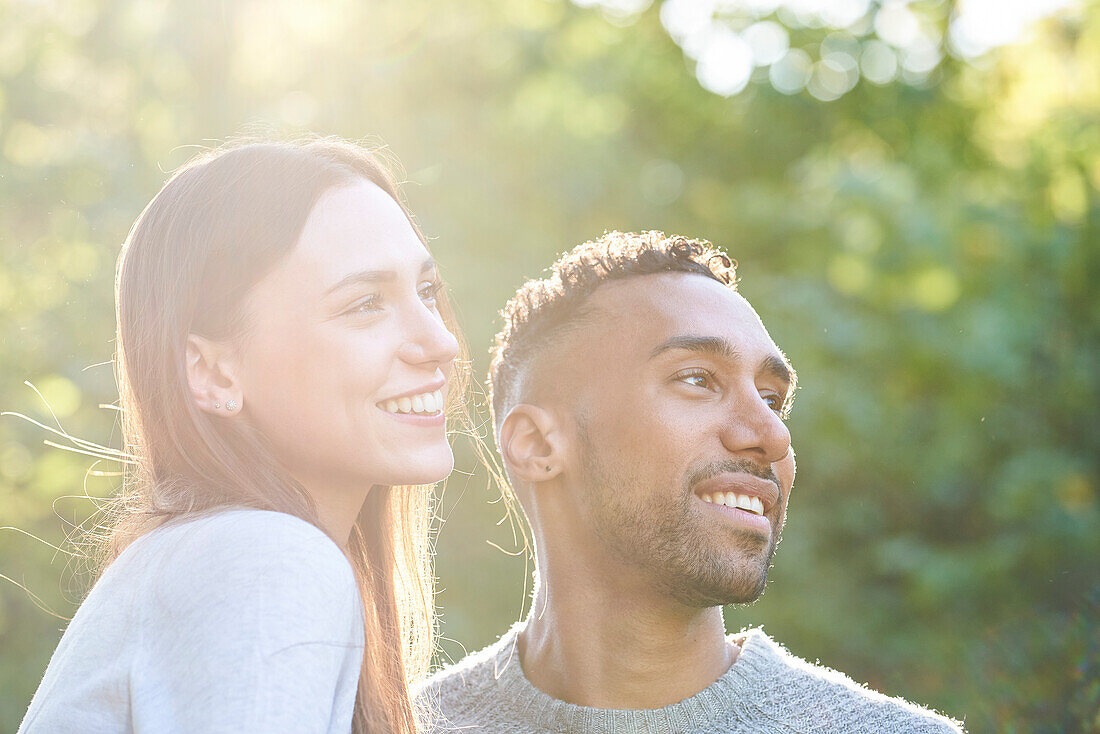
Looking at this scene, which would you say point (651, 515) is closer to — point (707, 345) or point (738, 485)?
point (738, 485)

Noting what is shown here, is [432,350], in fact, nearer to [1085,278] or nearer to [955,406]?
[955,406]

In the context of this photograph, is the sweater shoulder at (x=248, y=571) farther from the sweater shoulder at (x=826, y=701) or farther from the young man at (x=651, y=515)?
the sweater shoulder at (x=826, y=701)

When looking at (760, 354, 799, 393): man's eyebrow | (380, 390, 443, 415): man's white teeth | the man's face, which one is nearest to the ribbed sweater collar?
the man's face

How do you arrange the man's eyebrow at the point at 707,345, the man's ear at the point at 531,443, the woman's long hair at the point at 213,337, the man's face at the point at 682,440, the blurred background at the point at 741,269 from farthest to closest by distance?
the blurred background at the point at 741,269 → the man's ear at the point at 531,443 → the man's eyebrow at the point at 707,345 → the man's face at the point at 682,440 → the woman's long hair at the point at 213,337

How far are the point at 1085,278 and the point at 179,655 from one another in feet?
32.0

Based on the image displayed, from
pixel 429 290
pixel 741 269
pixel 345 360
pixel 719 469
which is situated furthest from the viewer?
pixel 741 269

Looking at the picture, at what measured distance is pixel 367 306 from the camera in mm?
2275

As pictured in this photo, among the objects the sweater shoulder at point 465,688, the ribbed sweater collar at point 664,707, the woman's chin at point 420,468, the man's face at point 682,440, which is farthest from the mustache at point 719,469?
the sweater shoulder at point 465,688

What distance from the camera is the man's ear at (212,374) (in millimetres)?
2201

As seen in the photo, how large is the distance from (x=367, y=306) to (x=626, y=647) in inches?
43.6

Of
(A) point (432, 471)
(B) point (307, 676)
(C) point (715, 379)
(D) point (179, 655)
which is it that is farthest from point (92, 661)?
(C) point (715, 379)

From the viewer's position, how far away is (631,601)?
2.81 metres

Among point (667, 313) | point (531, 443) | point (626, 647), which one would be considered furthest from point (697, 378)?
point (626, 647)

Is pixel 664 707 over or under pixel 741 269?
under
